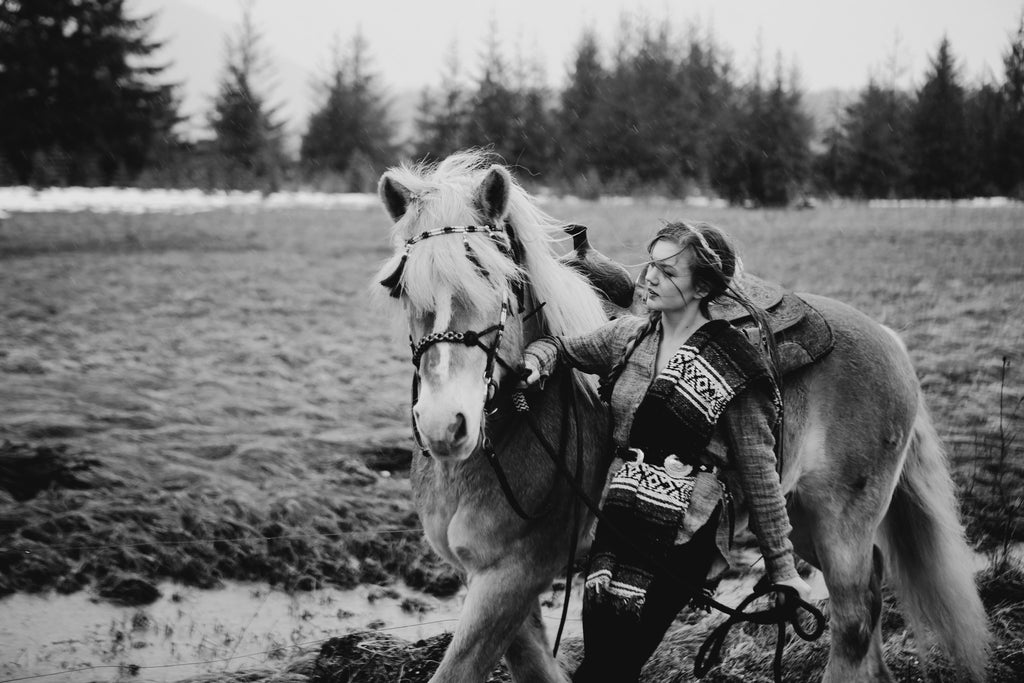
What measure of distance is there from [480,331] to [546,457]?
0.58 m

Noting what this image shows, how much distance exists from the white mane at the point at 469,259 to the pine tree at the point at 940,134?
9.30m

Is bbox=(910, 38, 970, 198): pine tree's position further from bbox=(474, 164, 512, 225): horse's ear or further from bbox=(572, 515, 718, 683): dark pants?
bbox=(572, 515, 718, 683): dark pants

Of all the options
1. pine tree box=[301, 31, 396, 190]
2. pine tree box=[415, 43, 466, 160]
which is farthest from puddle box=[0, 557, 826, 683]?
pine tree box=[301, 31, 396, 190]

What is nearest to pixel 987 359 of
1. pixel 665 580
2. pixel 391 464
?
pixel 391 464

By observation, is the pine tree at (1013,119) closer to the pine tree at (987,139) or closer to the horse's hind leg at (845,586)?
the pine tree at (987,139)

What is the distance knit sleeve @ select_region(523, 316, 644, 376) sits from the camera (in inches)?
97.1

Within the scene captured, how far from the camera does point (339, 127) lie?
3195 cm

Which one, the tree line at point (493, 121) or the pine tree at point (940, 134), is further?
the tree line at point (493, 121)

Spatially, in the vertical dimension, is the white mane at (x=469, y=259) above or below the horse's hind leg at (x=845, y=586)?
above

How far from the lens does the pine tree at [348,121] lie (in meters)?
31.7

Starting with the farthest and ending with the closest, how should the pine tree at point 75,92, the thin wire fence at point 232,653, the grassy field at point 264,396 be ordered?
the pine tree at point 75,92
the grassy field at point 264,396
the thin wire fence at point 232,653

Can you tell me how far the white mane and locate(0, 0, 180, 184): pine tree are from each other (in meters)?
23.4

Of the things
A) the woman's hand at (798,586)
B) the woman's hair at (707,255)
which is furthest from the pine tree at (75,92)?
the woman's hand at (798,586)

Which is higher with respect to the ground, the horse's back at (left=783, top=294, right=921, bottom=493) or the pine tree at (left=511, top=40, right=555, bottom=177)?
the pine tree at (left=511, top=40, right=555, bottom=177)
